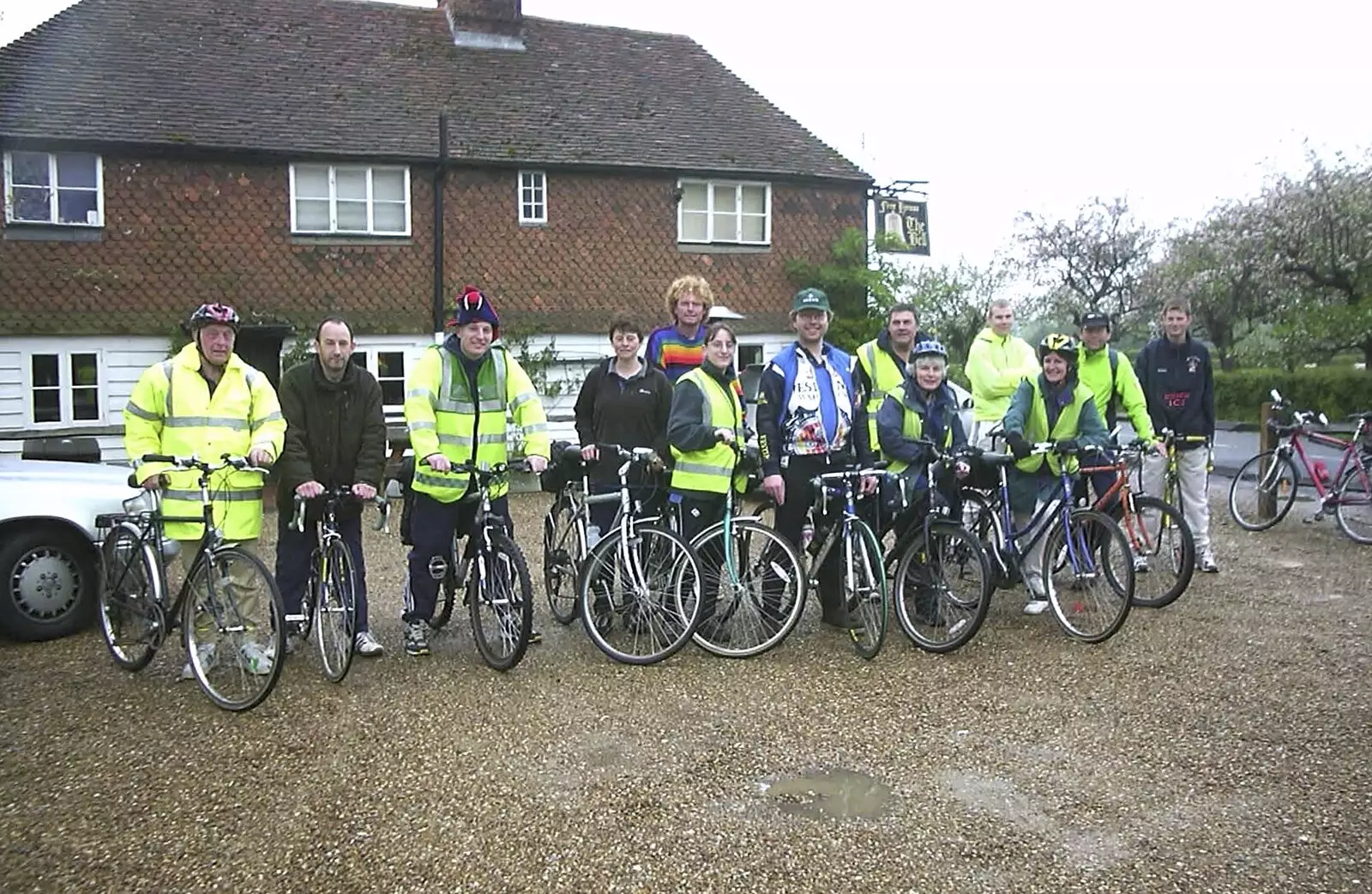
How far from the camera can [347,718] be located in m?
5.32

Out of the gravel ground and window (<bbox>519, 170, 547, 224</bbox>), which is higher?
window (<bbox>519, 170, 547, 224</bbox>)

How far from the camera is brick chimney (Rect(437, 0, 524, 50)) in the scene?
2155cm

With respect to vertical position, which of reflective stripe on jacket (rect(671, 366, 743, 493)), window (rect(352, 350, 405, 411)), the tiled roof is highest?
the tiled roof

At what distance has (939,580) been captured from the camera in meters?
6.51

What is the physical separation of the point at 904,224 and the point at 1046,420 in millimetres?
16286

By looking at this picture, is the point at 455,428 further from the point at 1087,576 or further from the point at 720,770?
the point at 1087,576

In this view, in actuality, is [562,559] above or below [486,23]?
below

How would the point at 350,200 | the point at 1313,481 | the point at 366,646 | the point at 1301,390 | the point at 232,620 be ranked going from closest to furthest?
the point at 232,620 → the point at 366,646 → the point at 1313,481 → the point at 350,200 → the point at 1301,390

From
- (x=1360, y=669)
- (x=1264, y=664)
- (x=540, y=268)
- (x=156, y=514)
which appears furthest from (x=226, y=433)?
(x=540, y=268)

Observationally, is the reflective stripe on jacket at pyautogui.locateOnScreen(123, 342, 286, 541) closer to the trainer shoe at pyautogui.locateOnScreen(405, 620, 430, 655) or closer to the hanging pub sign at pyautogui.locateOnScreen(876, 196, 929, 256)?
the trainer shoe at pyautogui.locateOnScreen(405, 620, 430, 655)

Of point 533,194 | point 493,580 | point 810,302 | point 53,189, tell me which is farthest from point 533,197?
point 493,580

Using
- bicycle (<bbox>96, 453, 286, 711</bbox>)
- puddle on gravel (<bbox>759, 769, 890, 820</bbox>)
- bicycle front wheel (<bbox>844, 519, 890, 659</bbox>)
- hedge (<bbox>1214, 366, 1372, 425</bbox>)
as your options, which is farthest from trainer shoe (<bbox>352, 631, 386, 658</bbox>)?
hedge (<bbox>1214, 366, 1372, 425</bbox>)

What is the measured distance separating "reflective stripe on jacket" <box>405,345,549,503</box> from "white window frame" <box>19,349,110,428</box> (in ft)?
44.2

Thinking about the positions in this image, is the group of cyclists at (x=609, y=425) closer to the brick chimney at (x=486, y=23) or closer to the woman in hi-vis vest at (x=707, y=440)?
the woman in hi-vis vest at (x=707, y=440)
